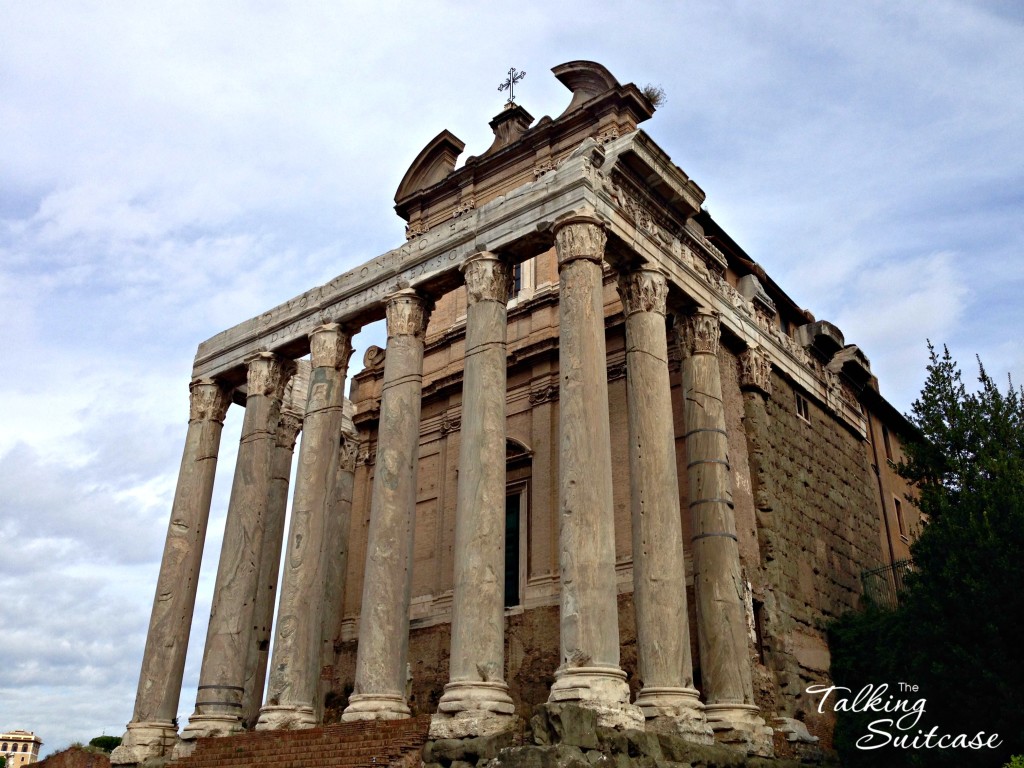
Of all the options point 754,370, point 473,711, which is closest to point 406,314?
point 754,370

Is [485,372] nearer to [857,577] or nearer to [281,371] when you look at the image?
[281,371]

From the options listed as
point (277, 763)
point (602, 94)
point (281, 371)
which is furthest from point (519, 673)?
point (602, 94)

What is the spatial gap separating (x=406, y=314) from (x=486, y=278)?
6.63ft

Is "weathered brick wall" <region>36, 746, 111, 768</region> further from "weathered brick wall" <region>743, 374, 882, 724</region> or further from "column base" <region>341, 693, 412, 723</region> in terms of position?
"weathered brick wall" <region>743, 374, 882, 724</region>

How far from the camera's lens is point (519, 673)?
16922mm

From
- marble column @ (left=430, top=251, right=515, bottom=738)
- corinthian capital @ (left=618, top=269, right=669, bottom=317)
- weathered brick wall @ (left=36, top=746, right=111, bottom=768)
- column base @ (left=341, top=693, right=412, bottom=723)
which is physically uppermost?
corinthian capital @ (left=618, top=269, right=669, bottom=317)

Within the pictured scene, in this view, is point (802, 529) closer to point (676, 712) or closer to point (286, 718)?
point (676, 712)

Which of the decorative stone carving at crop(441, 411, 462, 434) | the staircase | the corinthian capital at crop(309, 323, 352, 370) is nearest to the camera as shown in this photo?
the staircase

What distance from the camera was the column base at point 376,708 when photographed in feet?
44.3

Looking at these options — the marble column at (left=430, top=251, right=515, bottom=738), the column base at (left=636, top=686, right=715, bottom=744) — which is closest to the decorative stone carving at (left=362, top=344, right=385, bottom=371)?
the marble column at (left=430, top=251, right=515, bottom=738)

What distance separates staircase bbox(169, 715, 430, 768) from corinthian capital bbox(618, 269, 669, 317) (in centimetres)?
752

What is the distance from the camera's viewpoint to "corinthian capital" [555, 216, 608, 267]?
47.8ft

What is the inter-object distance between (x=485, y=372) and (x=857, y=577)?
10.8 m

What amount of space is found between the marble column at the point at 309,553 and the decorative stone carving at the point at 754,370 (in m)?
7.99
